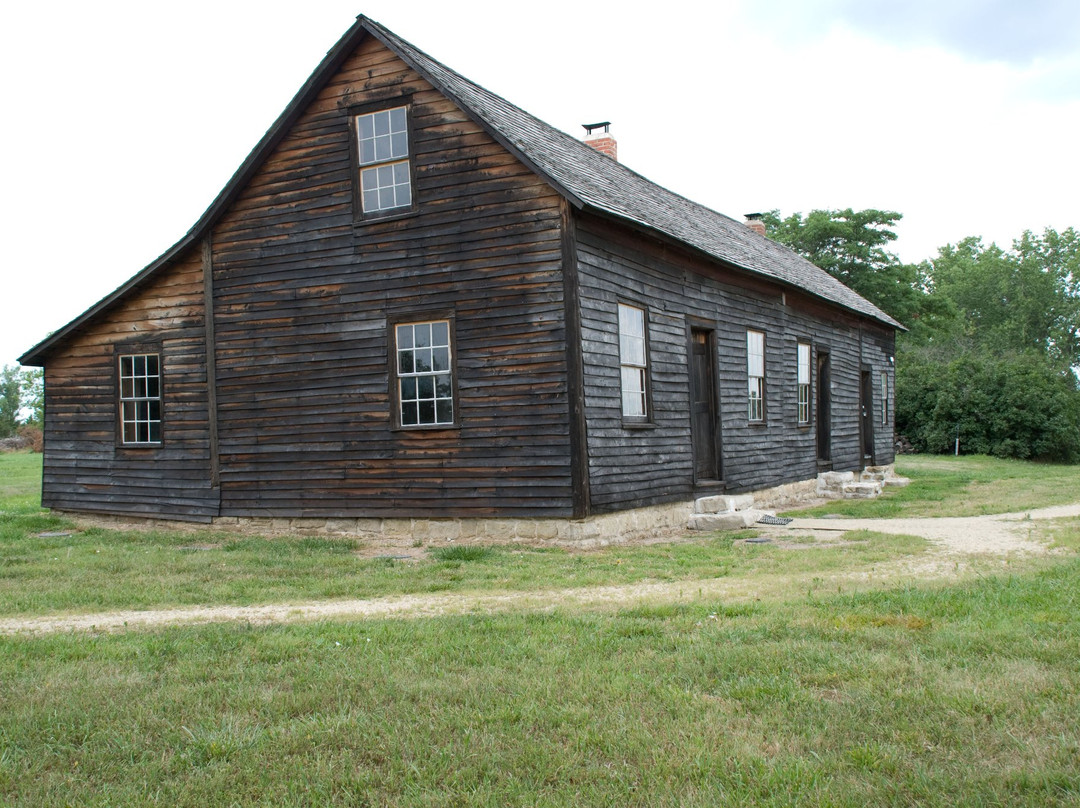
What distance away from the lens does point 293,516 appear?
1441cm

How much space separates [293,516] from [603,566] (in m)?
6.21

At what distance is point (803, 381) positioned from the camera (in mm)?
20781

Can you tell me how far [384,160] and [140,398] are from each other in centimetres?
628

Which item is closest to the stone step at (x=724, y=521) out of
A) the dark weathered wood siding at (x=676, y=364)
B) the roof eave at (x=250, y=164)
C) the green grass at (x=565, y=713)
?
the dark weathered wood siding at (x=676, y=364)

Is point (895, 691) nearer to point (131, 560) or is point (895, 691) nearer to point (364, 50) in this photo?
point (131, 560)

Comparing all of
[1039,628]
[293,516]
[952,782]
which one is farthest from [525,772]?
[293,516]

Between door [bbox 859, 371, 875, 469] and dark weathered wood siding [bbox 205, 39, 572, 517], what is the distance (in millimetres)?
15331

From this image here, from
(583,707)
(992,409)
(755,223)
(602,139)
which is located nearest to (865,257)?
(992,409)

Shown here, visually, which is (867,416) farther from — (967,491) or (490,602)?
(490,602)

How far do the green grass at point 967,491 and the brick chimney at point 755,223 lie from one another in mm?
8504

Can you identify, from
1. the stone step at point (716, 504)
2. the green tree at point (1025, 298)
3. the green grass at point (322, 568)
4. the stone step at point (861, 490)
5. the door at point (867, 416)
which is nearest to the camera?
the green grass at point (322, 568)

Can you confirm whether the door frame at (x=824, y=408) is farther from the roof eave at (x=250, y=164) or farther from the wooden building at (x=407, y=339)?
the roof eave at (x=250, y=164)

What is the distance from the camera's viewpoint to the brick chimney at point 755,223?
28.2 meters

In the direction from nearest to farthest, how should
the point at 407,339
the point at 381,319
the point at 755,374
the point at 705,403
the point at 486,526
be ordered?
the point at 486,526, the point at 407,339, the point at 381,319, the point at 705,403, the point at 755,374
